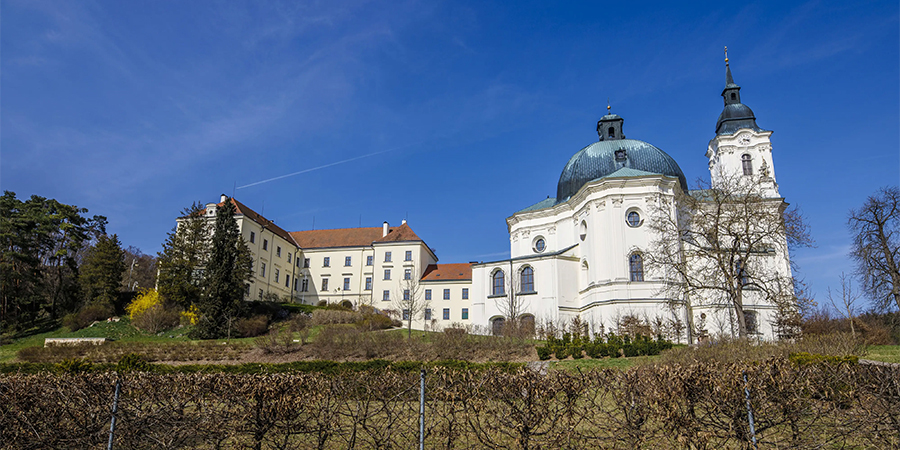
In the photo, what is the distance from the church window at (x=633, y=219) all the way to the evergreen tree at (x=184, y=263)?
29434 millimetres

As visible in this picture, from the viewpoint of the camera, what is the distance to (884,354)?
19375 millimetres

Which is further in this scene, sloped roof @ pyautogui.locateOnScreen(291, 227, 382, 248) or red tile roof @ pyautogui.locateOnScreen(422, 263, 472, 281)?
sloped roof @ pyautogui.locateOnScreen(291, 227, 382, 248)

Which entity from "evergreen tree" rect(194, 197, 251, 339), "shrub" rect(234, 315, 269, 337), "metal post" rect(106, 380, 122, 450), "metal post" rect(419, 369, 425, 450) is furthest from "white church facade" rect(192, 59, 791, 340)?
"metal post" rect(106, 380, 122, 450)

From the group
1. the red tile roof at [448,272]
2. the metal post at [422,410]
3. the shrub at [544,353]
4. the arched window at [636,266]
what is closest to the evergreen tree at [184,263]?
the red tile roof at [448,272]

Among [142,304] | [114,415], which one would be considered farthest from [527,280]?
[114,415]

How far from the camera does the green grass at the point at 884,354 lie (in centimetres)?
1775

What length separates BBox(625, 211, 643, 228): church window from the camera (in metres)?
36.1

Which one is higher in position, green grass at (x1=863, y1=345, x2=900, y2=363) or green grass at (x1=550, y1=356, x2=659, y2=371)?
green grass at (x1=863, y1=345, x2=900, y2=363)

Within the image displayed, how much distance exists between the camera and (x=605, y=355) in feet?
80.2

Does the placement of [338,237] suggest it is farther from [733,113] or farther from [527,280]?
[733,113]

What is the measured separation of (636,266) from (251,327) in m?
25.0

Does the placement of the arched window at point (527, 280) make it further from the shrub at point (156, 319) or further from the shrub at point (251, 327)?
the shrub at point (156, 319)

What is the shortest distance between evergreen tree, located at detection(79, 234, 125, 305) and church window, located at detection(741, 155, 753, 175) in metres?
48.2

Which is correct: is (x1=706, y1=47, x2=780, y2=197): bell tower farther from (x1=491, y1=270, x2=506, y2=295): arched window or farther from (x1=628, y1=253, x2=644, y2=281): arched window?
(x1=491, y1=270, x2=506, y2=295): arched window
